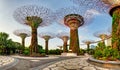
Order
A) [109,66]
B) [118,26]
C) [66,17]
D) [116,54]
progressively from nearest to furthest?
1. [109,66]
2. [116,54]
3. [118,26]
4. [66,17]

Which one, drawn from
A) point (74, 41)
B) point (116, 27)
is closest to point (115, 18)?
point (116, 27)

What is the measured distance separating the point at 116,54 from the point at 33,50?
14.2 meters

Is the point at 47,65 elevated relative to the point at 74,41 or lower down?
lower down

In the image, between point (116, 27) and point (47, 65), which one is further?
point (116, 27)

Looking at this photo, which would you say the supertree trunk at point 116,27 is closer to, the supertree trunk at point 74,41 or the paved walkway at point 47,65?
the paved walkway at point 47,65

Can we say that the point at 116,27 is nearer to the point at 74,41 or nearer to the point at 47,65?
the point at 47,65

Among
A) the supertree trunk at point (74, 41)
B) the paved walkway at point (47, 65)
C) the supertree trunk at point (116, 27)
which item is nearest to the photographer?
the paved walkway at point (47, 65)

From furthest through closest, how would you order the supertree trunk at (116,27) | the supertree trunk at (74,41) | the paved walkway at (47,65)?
the supertree trunk at (74,41) < the supertree trunk at (116,27) < the paved walkway at (47,65)

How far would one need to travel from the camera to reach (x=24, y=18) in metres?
23.4

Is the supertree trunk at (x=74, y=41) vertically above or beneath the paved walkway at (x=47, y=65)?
above

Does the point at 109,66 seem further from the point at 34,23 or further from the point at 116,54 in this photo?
the point at 34,23

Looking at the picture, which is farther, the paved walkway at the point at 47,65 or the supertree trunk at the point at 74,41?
the supertree trunk at the point at 74,41

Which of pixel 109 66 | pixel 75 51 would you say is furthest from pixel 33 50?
pixel 109 66

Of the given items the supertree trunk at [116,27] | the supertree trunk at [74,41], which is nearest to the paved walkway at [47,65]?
the supertree trunk at [116,27]
